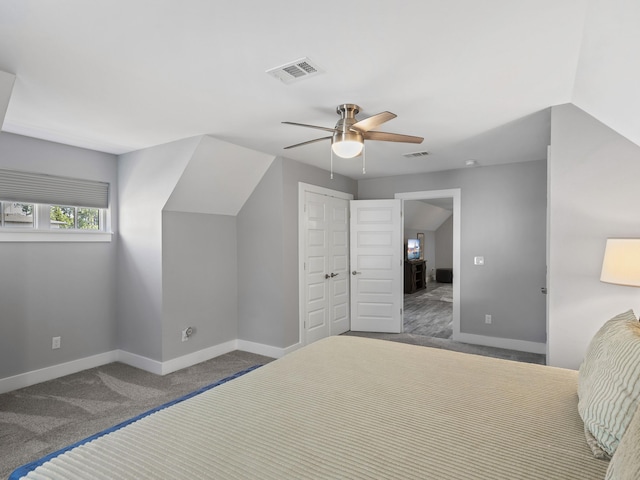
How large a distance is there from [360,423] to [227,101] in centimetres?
227

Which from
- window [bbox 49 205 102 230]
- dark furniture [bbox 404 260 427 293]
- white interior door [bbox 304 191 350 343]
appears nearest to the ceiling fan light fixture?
white interior door [bbox 304 191 350 343]

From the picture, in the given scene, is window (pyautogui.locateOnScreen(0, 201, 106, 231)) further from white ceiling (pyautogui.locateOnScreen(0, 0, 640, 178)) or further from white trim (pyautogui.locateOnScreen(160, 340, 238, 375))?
white trim (pyautogui.locateOnScreen(160, 340, 238, 375))

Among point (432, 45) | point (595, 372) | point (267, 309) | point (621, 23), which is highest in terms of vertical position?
point (432, 45)

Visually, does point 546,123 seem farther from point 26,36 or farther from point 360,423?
point 26,36

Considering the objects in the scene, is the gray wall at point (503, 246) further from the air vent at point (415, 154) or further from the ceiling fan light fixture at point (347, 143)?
the ceiling fan light fixture at point (347, 143)

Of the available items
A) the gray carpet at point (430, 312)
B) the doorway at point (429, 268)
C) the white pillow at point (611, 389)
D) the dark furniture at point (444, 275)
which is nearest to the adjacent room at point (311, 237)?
the white pillow at point (611, 389)

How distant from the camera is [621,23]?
1.41 m

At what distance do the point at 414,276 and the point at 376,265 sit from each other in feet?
14.2

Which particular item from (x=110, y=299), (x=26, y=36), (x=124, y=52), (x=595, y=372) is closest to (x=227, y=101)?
(x=124, y=52)

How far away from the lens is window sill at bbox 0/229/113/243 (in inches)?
130

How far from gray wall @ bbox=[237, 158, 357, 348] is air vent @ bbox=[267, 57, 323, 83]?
6.69 ft

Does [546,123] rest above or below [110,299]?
above

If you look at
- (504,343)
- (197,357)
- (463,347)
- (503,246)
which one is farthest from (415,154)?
(197,357)

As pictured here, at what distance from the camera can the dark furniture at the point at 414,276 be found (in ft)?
29.8
